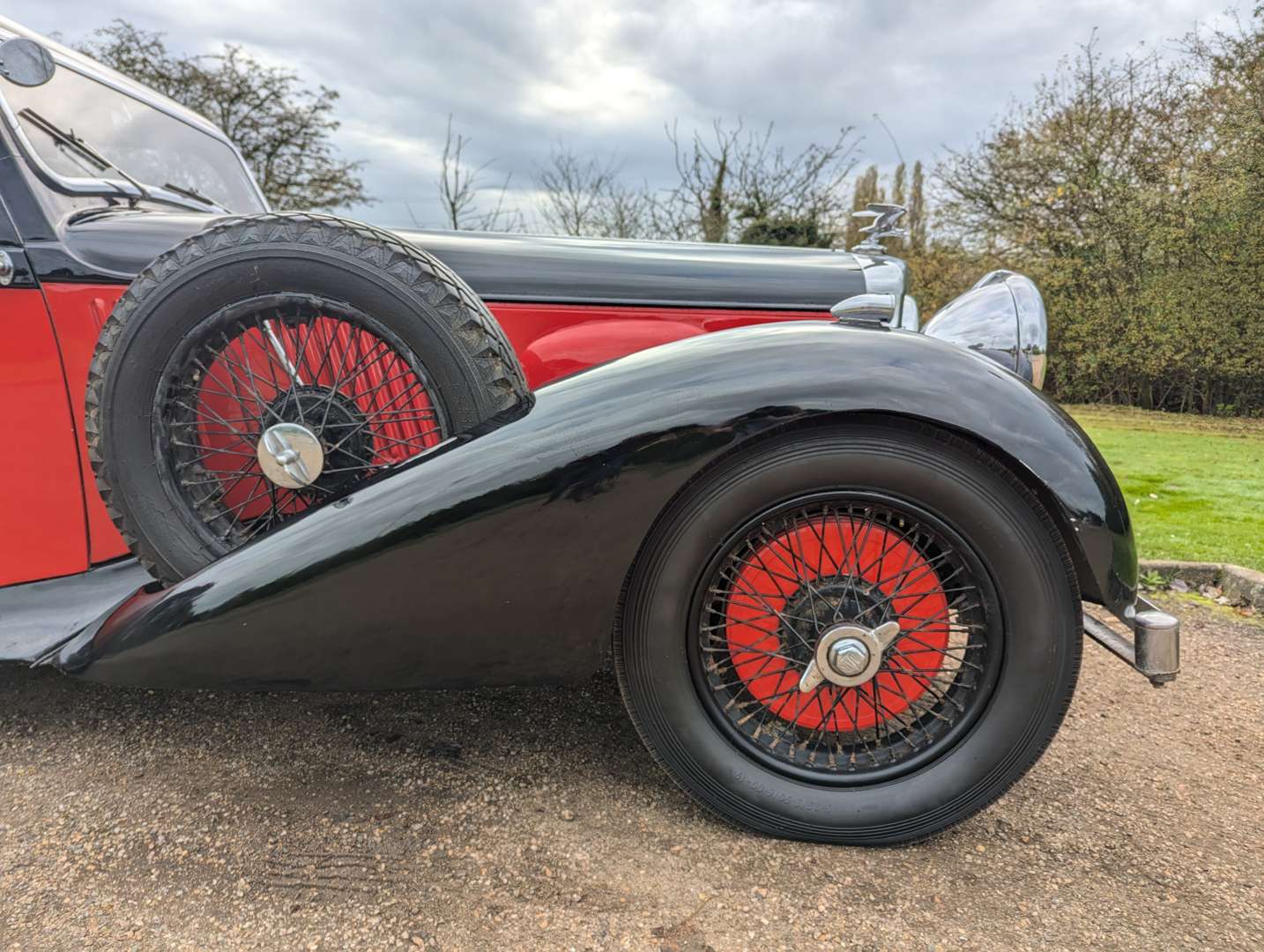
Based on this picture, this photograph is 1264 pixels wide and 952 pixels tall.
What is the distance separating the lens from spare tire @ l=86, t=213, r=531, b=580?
1618 mm

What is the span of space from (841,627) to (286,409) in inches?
50.7

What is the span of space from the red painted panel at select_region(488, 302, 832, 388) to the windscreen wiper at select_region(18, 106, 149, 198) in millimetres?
1258

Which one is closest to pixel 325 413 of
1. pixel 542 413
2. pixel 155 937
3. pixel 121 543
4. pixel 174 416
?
pixel 174 416

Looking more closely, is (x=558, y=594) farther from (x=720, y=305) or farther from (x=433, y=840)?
(x=720, y=305)

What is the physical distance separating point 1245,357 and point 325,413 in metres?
13.5

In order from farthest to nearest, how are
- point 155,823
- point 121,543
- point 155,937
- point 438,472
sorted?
point 121,543 < point 155,823 < point 438,472 < point 155,937

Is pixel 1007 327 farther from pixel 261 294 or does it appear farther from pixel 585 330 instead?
pixel 261 294

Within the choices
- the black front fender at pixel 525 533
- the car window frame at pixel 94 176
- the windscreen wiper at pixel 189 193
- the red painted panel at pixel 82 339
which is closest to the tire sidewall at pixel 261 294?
the black front fender at pixel 525 533

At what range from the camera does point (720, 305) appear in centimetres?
220

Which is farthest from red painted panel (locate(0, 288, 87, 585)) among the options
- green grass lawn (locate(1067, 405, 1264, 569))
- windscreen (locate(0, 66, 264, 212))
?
green grass lawn (locate(1067, 405, 1264, 569))

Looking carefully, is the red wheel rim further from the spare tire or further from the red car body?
the red car body

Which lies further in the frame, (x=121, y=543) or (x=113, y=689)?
(x=113, y=689)

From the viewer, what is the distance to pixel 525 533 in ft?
4.68

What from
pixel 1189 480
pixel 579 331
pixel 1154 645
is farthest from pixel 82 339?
pixel 1189 480
